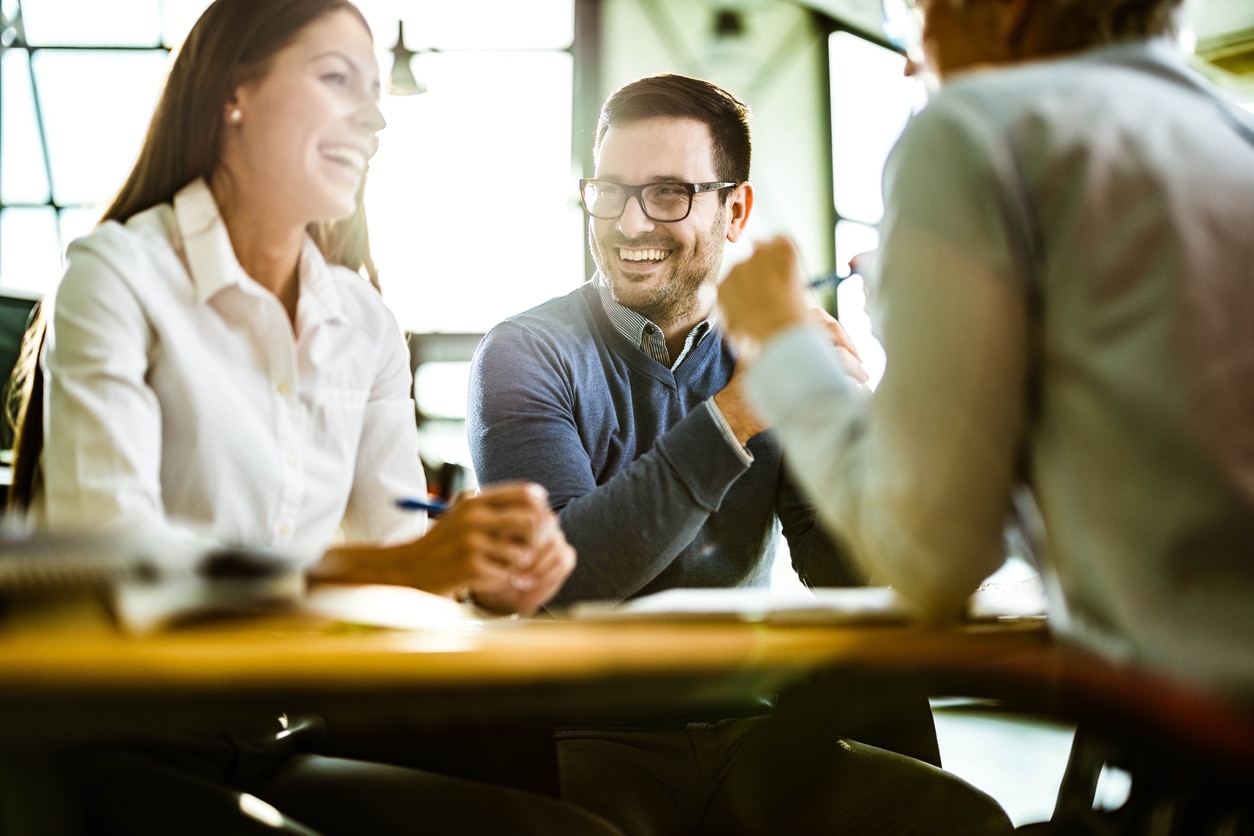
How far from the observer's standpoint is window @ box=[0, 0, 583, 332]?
541cm

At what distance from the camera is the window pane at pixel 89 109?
5.41 meters

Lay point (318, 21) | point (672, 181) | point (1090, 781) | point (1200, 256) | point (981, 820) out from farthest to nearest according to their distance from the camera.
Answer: point (672, 181), point (318, 21), point (981, 820), point (1200, 256), point (1090, 781)

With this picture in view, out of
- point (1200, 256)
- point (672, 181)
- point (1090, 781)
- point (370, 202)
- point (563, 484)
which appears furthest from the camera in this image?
point (672, 181)

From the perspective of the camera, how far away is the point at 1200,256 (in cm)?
69

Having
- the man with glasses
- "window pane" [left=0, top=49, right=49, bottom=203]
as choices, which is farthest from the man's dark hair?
"window pane" [left=0, top=49, right=49, bottom=203]

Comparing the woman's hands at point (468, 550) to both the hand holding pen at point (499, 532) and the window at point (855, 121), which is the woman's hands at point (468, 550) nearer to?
the hand holding pen at point (499, 532)

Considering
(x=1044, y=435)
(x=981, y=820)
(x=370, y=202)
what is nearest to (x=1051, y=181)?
(x=1044, y=435)

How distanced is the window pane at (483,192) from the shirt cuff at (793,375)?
4.59 metres

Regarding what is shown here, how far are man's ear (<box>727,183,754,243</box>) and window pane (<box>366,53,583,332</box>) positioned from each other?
3.54 meters

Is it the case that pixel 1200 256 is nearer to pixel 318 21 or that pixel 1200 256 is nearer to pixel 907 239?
pixel 907 239

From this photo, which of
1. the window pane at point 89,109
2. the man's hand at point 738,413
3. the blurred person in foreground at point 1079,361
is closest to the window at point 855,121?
the window pane at point 89,109

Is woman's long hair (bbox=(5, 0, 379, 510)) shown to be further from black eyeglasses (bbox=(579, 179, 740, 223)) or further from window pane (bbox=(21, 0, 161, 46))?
window pane (bbox=(21, 0, 161, 46))

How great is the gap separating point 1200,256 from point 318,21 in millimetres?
1139

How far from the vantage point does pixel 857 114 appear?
249 inches
